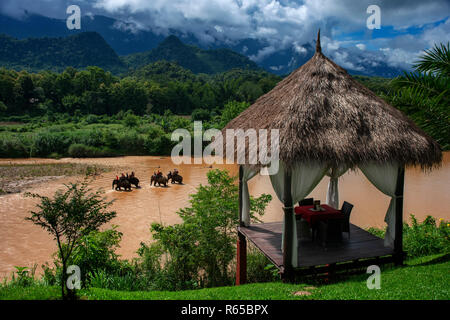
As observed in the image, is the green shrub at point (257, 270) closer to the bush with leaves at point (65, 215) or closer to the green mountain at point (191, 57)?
the bush with leaves at point (65, 215)

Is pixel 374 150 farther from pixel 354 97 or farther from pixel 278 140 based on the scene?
pixel 278 140

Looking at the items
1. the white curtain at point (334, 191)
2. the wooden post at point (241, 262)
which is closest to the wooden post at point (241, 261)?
the wooden post at point (241, 262)

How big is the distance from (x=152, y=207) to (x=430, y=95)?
10856 millimetres

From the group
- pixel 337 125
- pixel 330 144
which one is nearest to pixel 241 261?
pixel 330 144

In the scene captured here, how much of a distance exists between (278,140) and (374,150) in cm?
153

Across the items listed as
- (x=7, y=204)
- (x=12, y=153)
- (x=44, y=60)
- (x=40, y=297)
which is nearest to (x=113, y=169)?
(x=7, y=204)

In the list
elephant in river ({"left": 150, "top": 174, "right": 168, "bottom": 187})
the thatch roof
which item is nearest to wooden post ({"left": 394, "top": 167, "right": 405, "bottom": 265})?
the thatch roof

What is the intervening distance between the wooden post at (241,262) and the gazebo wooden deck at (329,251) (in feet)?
1.16

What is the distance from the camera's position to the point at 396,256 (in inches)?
203

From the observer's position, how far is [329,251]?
202 inches

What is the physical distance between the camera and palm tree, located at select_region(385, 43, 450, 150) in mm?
5984

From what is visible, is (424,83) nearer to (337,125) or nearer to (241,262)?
(337,125)

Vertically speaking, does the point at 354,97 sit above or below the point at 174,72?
below
